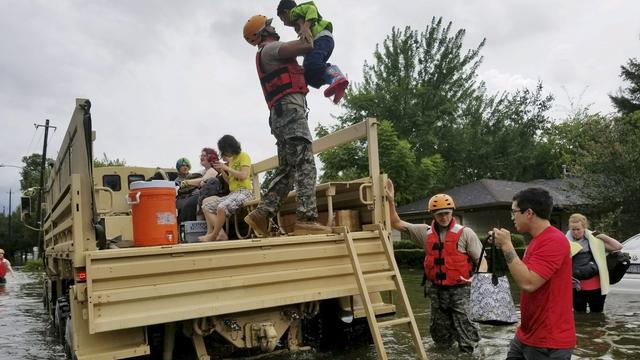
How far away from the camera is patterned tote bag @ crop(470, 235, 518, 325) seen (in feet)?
11.2

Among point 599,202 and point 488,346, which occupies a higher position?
point 599,202

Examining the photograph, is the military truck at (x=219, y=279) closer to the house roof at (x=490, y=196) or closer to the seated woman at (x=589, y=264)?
the seated woman at (x=589, y=264)

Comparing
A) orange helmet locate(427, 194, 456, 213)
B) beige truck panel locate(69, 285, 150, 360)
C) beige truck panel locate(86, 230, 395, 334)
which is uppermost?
orange helmet locate(427, 194, 456, 213)

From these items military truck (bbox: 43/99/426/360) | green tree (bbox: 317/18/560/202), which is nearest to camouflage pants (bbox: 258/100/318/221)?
military truck (bbox: 43/99/426/360)

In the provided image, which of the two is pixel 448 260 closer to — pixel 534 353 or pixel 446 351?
pixel 446 351

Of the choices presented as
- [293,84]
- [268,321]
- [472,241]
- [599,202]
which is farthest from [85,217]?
[599,202]

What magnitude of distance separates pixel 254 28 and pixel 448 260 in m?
2.70

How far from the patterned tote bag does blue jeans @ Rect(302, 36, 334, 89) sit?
2083 millimetres

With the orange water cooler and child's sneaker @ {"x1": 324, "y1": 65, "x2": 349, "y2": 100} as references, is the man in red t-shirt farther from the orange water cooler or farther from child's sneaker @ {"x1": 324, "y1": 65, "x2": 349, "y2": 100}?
the orange water cooler

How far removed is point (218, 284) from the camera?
3.80 metres

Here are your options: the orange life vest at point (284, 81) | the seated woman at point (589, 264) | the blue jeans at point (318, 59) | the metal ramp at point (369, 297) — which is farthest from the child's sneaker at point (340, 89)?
the seated woman at point (589, 264)

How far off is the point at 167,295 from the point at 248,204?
238 cm

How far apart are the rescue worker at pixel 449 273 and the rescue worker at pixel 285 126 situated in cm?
84

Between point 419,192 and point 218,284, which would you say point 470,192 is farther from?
point 218,284
